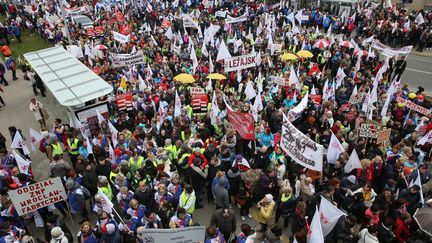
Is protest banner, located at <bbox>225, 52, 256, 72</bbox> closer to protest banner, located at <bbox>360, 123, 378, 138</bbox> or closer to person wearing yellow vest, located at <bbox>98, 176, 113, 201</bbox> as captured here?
protest banner, located at <bbox>360, 123, 378, 138</bbox>

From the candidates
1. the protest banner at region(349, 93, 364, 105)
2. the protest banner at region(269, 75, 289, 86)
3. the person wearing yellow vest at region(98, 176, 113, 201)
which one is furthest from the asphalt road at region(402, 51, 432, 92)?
the person wearing yellow vest at region(98, 176, 113, 201)

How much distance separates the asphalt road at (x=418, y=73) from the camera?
19078 millimetres

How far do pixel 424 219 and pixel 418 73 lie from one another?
16575mm

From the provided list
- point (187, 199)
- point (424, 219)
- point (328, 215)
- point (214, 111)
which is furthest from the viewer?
point (214, 111)

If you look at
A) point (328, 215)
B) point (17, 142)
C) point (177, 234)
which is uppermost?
point (177, 234)

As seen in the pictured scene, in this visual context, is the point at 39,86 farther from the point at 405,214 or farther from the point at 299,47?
the point at 405,214

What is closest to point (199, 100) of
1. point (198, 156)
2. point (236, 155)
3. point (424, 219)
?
point (198, 156)

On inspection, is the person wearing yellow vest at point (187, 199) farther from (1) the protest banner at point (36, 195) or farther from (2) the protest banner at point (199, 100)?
(2) the protest banner at point (199, 100)

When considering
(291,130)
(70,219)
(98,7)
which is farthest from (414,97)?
(98,7)

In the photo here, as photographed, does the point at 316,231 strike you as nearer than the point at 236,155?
Yes

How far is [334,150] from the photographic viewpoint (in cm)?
941

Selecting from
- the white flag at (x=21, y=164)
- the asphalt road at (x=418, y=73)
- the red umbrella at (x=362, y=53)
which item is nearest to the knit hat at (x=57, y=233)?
the white flag at (x=21, y=164)

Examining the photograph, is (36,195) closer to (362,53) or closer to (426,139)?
(426,139)

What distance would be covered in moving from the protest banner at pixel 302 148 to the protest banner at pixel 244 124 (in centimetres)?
115
